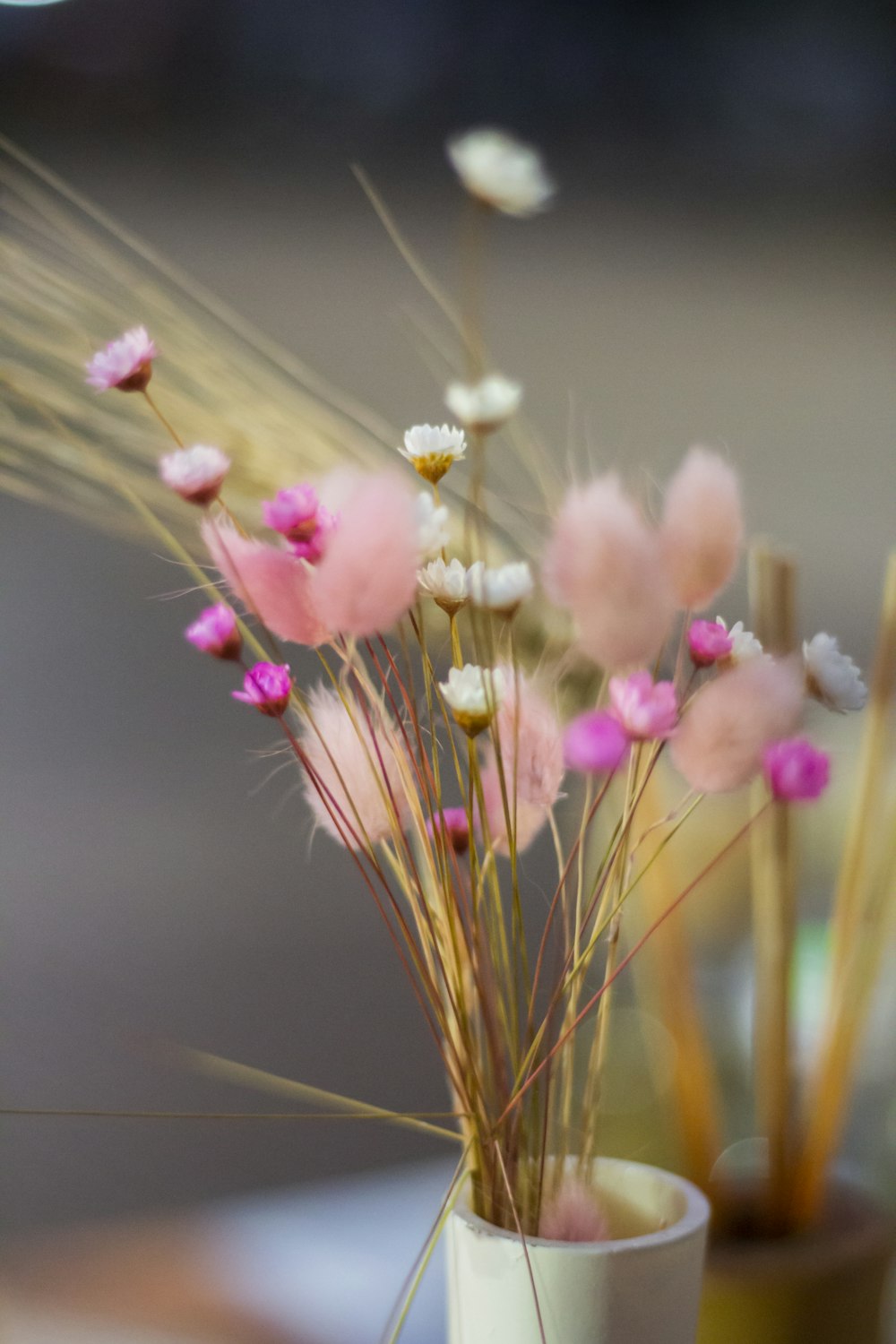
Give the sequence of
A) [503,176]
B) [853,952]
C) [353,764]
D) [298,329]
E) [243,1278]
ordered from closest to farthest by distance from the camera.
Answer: [503,176], [353,764], [853,952], [243,1278], [298,329]

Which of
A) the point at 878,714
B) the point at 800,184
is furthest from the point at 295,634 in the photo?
the point at 800,184

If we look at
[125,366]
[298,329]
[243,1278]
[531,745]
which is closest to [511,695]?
[531,745]

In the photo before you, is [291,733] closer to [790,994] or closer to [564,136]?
[790,994]

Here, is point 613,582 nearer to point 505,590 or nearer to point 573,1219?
point 505,590

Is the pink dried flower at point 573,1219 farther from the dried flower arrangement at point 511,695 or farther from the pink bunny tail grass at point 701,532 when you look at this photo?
the pink bunny tail grass at point 701,532

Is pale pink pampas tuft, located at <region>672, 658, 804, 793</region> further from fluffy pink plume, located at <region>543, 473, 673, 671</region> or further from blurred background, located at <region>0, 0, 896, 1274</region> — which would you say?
blurred background, located at <region>0, 0, 896, 1274</region>
